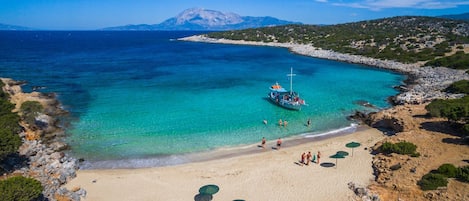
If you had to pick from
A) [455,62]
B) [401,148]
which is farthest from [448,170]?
[455,62]

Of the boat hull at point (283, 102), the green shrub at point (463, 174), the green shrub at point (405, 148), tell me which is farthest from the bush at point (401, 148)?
the boat hull at point (283, 102)

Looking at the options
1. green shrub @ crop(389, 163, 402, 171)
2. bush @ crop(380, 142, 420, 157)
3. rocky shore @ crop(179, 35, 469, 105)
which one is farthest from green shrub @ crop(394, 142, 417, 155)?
rocky shore @ crop(179, 35, 469, 105)

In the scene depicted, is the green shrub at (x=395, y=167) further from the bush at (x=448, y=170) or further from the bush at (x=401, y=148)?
the bush at (x=448, y=170)

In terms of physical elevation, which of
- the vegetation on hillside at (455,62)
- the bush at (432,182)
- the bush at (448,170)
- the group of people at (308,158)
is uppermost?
the vegetation on hillside at (455,62)

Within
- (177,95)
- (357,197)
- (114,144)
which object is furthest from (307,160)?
(177,95)

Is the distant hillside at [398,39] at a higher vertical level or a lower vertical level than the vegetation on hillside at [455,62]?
higher

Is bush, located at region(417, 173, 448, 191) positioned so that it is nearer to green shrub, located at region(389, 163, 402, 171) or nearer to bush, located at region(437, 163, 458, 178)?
bush, located at region(437, 163, 458, 178)
